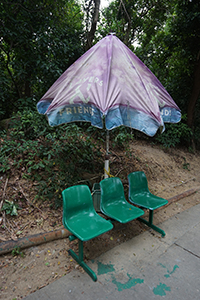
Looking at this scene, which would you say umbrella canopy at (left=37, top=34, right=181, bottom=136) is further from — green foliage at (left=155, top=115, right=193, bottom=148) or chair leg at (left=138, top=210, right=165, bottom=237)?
green foliage at (left=155, top=115, right=193, bottom=148)

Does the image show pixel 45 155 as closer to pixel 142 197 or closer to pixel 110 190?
pixel 110 190

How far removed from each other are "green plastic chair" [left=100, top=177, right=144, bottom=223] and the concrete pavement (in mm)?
528

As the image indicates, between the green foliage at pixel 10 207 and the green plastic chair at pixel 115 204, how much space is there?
1501mm

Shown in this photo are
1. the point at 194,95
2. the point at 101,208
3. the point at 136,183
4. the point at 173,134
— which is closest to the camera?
the point at 101,208

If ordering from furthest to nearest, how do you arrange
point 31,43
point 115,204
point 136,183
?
1. point 31,43
2. point 136,183
3. point 115,204

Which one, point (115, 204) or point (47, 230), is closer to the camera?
point (47, 230)

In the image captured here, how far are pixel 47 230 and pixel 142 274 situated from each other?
62.0 inches

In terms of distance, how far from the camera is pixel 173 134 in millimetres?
8250

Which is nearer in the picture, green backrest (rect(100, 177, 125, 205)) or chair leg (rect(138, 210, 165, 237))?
green backrest (rect(100, 177, 125, 205))

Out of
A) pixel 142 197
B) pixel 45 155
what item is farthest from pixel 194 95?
pixel 45 155

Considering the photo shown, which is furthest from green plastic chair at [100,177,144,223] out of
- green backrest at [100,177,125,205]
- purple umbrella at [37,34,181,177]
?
purple umbrella at [37,34,181,177]

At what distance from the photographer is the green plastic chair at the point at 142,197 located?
337 centimetres

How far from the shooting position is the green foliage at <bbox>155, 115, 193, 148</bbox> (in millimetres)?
7805

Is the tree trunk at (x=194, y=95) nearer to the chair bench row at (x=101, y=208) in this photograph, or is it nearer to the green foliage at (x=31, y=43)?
the green foliage at (x=31, y=43)
